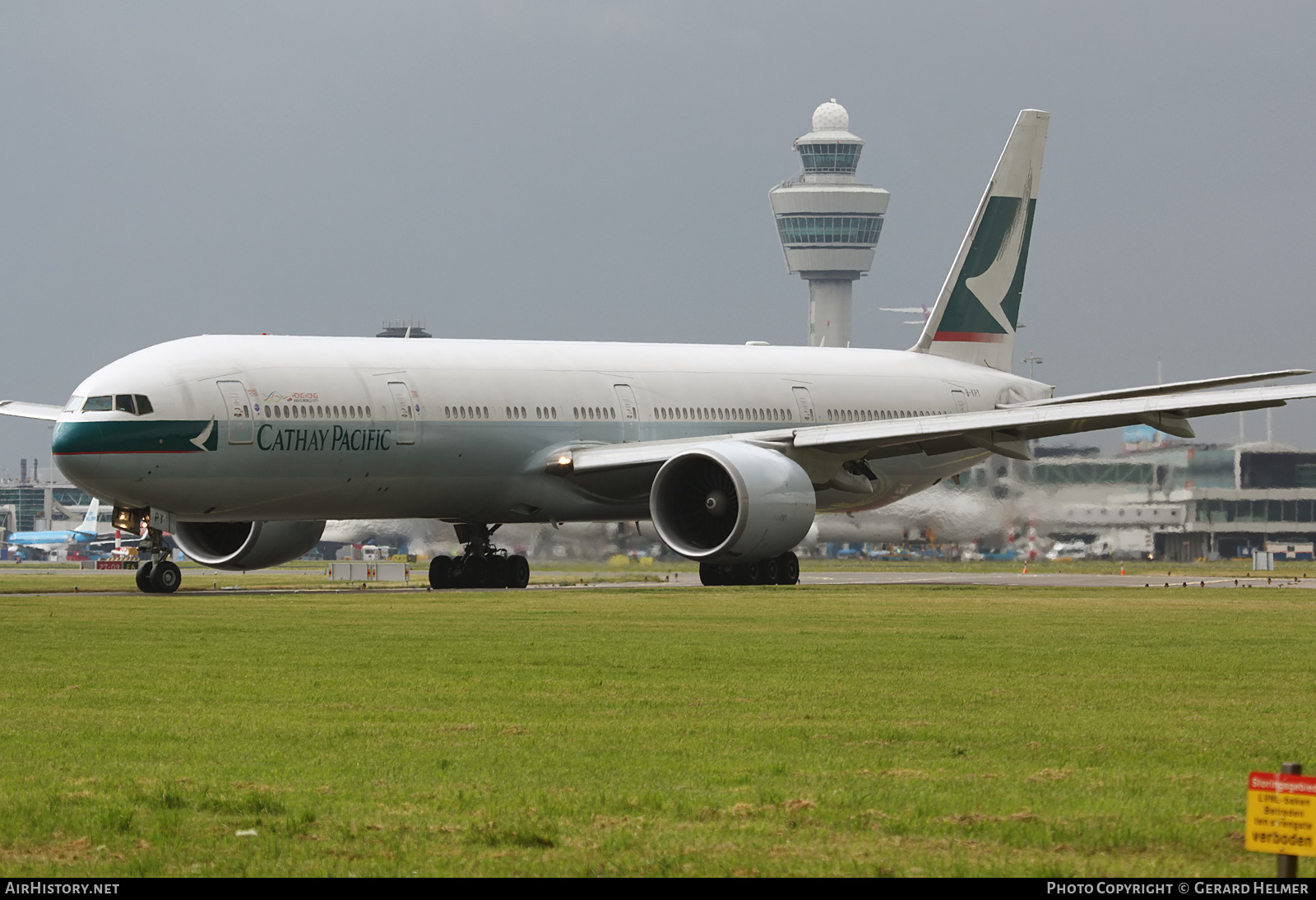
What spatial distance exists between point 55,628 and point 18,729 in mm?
9843

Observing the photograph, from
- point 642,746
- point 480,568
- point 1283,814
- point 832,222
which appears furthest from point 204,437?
point 832,222

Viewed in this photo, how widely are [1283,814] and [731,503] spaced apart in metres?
25.4

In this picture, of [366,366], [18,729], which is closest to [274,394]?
[366,366]

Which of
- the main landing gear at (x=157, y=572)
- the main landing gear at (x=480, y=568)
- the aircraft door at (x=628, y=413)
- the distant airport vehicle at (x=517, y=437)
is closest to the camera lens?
the distant airport vehicle at (x=517, y=437)

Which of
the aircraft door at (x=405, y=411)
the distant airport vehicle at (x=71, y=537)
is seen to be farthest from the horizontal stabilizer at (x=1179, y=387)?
the distant airport vehicle at (x=71, y=537)

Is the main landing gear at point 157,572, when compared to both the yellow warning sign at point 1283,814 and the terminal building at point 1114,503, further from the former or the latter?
the yellow warning sign at point 1283,814

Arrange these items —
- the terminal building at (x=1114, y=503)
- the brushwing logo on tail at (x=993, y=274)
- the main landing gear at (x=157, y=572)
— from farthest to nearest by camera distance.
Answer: the terminal building at (x=1114, y=503)
the brushwing logo on tail at (x=993, y=274)
the main landing gear at (x=157, y=572)

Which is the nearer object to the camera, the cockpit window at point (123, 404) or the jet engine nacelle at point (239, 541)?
the cockpit window at point (123, 404)

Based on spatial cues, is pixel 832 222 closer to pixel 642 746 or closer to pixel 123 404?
pixel 123 404

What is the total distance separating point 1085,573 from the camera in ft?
153

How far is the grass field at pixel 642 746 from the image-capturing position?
353 inches

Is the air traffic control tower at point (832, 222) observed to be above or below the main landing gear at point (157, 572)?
above

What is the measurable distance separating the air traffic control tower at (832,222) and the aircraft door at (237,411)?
159 meters
